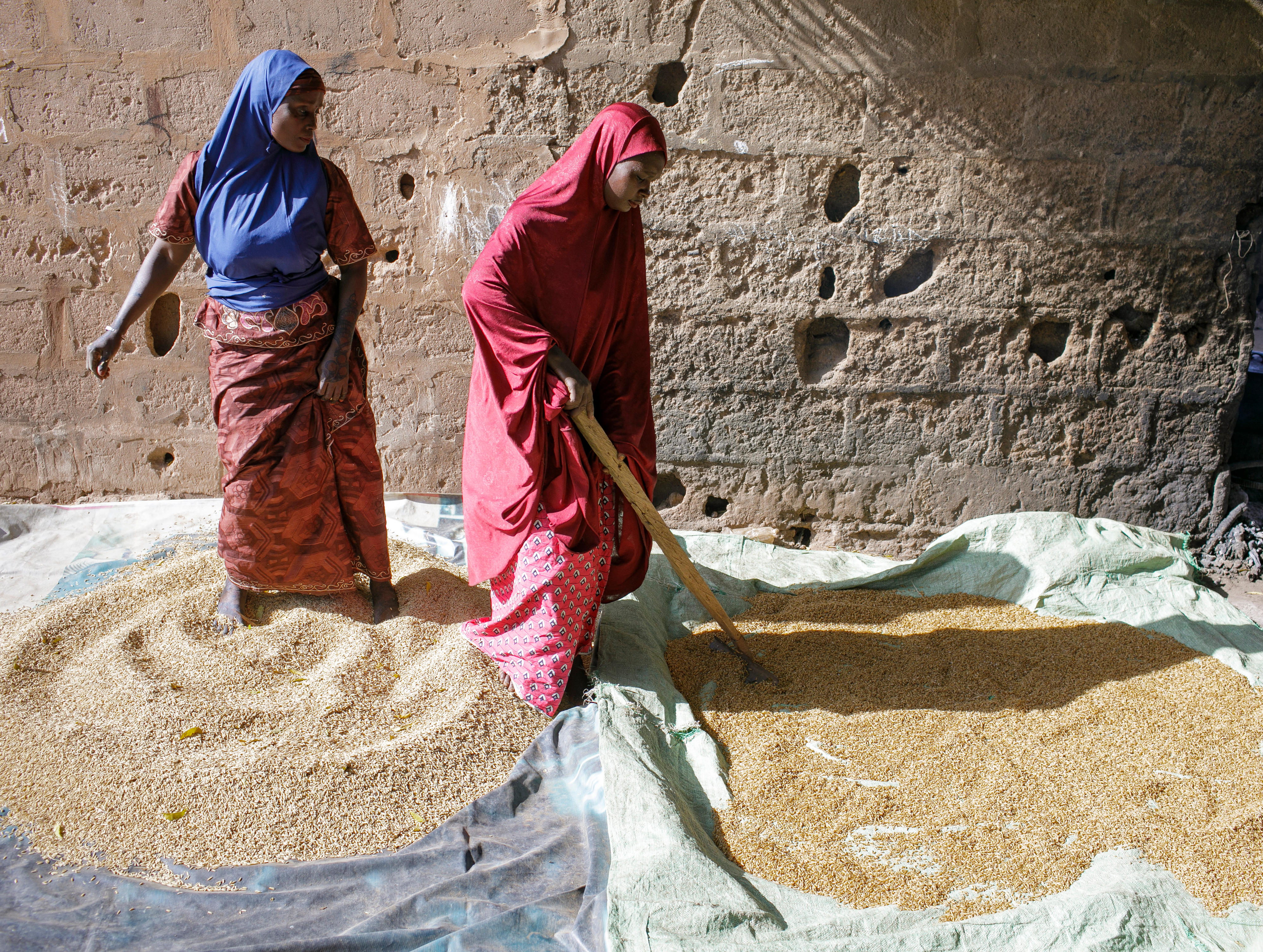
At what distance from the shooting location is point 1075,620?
3512mm

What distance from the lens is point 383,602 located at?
337 centimetres

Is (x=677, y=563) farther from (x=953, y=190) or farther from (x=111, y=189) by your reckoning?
(x=111, y=189)

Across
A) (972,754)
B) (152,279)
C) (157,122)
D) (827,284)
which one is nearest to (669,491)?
(827,284)

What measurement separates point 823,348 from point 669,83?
1.35 m

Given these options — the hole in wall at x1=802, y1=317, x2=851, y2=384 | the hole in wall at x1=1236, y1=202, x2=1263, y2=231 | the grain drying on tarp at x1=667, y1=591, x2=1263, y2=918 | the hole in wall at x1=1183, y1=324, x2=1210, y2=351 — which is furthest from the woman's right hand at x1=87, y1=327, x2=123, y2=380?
the hole in wall at x1=1236, y1=202, x2=1263, y2=231

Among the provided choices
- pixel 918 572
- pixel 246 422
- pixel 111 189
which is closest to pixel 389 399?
pixel 246 422

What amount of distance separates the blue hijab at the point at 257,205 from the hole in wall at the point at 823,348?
2.14m

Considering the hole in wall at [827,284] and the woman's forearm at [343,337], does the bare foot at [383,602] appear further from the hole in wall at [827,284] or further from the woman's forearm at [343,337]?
the hole in wall at [827,284]

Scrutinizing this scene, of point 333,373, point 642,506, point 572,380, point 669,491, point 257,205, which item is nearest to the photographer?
point 572,380

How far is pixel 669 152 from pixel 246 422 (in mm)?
2095

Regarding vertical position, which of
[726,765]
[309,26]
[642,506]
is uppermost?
[309,26]

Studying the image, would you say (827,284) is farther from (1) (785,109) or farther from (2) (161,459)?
(2) (161,459)

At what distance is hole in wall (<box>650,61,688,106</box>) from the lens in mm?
3873

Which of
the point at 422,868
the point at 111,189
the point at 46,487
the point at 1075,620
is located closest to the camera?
the point at 422,868
